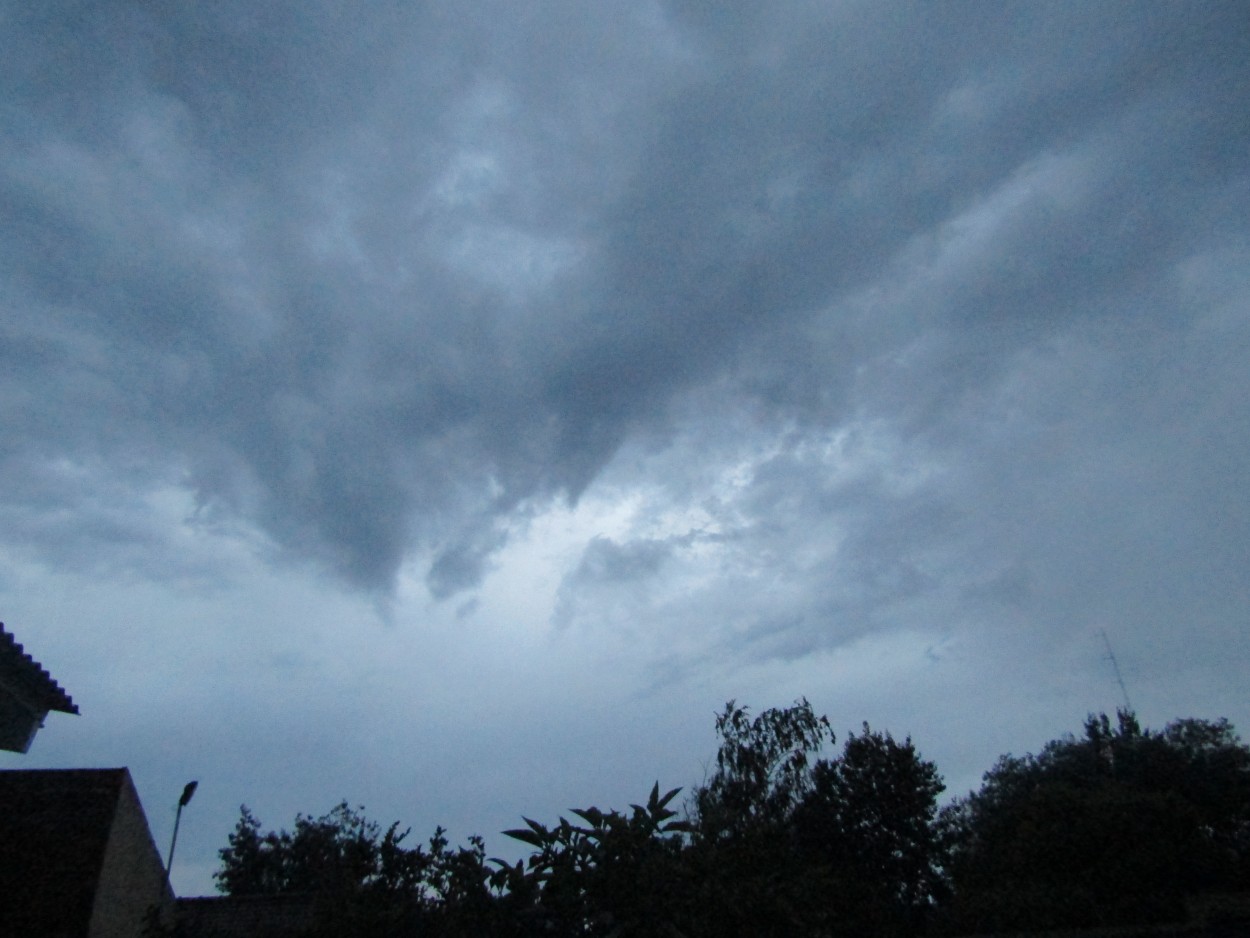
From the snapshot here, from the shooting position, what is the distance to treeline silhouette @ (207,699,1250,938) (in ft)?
30.3

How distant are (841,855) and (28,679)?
131 ft

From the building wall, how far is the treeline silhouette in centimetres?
527

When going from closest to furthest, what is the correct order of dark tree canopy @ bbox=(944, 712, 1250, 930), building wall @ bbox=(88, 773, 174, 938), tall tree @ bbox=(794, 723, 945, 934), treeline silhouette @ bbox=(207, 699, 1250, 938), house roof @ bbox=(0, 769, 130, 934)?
treeline silhouette @ bbox=(207, 699, 1250, 938), house roof @ bbox=(0, 769, 130, 934), building wall @ bbox=(88, 773, 174, 938), dark tree canopy @ bbox=(944, 712, 1250, 930), tall tree @ bbox=(794, 723, 945, 934)

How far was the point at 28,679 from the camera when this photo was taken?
46.0 feet

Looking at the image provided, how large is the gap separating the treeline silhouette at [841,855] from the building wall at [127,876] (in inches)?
207

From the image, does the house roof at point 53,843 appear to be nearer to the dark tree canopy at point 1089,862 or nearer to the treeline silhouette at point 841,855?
the treeline silhouette at point 841,855

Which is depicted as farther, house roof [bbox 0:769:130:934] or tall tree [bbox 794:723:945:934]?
tall tree [bbox 794:723:945:934]

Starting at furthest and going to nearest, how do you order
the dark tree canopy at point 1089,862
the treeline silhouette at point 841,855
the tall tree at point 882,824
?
1. the tall tree at point 882,824
2. the dark tree canopy at point 1089,862
3. the treeline silhouette at point 841,855

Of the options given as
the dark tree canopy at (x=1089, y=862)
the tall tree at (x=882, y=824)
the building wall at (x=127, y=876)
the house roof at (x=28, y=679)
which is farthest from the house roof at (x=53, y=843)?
the tall tree at (x=882, y=824)

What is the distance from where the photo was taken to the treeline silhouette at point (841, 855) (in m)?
9.25

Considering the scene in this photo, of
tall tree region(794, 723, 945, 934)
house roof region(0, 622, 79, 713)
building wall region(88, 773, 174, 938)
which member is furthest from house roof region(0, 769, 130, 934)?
tall tree region(794, 723, 945, 934)

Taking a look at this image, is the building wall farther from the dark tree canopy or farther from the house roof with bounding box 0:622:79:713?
the dark tree canopy

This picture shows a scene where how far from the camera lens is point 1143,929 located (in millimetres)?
22250

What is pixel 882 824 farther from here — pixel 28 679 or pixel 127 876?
pixel 28 679
